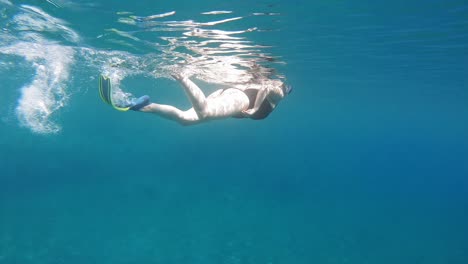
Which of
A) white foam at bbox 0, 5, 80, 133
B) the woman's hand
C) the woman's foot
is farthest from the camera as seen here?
white foam at bbox 0, 5, 80, 133

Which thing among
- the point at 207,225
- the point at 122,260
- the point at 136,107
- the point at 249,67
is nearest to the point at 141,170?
the point at 207,225

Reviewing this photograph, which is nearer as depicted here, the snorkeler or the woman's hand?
the snorkeler

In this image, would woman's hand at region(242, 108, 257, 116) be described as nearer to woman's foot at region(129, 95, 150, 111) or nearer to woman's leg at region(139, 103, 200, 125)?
woman's leg at region(139, 103, 200, 125)

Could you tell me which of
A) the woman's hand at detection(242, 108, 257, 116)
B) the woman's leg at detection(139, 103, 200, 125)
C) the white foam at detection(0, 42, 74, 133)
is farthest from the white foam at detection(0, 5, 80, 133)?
the woman's hand at detection(242, 108, 257, 116)

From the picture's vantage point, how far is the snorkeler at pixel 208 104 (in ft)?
21.5

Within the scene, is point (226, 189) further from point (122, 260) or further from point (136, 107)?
point (136, 107)

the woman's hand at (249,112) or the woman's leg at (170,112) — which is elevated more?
the woman's leg at (170,112)

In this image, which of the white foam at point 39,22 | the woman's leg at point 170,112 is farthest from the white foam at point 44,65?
the woman's leg at point 170,112

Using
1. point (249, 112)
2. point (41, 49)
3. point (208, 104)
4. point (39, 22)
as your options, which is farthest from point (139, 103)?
point (41, 49)

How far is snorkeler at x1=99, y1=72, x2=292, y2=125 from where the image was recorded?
657 centimetres

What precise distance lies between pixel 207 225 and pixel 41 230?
372 inches

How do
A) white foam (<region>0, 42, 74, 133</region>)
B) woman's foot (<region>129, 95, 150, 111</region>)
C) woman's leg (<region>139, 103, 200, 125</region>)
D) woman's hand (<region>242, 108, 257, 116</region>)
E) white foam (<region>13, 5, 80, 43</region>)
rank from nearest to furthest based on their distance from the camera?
woman's leg (<region>139, 103, 200, 125</region>) < woman's foot (<region>129, 95, 150, 111</region>) < woman's hand (<region>242, 108, 257, 116</region>) < white foam (<region>13, 5, 80, 43</region>) < white foam (<region>0, 42, 74, 133</region>)

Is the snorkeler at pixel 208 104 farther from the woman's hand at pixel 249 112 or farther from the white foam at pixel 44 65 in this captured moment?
the white foam at pixel 44 65

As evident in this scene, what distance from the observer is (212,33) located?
11.1 metres
